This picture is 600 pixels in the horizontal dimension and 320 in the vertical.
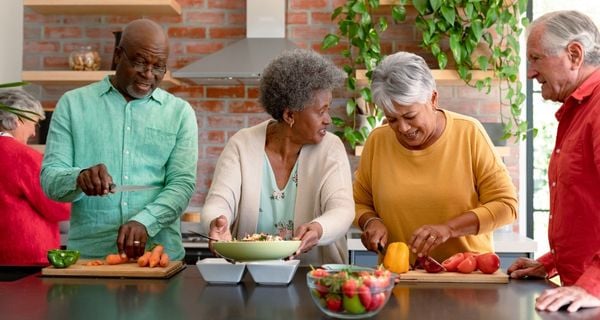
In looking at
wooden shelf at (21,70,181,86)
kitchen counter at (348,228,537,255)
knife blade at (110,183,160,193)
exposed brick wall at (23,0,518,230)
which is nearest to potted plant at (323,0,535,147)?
exposed brick wall at (23,0,518,230)

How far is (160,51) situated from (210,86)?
2.18m

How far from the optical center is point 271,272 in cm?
226

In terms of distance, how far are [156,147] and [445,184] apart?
0.98m

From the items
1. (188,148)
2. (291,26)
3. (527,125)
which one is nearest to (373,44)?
(291,26)

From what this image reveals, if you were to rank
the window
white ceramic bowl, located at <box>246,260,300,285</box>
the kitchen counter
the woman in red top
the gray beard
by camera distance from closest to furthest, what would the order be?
white ceramic bowl, located at <box>246,260,300,285</box> < the gray beard < the woman in red top < the kitchen counter < the window

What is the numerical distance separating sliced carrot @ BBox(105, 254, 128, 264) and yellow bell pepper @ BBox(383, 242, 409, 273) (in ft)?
2.67

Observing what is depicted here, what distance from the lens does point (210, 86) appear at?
4887 mm

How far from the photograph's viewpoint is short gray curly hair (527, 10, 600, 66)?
2201 millimetres

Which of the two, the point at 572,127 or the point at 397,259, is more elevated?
the point at 572,127

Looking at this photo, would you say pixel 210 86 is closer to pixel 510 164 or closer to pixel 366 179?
pixel 510 164

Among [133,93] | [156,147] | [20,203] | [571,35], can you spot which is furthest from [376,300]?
[20,203]

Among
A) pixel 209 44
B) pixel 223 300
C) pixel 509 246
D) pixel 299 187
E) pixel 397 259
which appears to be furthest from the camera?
pixel 209 44

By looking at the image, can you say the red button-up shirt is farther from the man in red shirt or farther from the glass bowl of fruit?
the glass bowl of fruit

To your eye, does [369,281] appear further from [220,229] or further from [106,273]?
[106,273]
